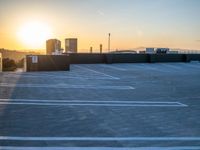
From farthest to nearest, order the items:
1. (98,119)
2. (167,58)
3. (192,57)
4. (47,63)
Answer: (192,57), (167,58), (47,63), (98,119)

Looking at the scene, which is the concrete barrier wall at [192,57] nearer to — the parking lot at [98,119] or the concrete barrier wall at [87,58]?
the concrete barrier wall at [87,58]

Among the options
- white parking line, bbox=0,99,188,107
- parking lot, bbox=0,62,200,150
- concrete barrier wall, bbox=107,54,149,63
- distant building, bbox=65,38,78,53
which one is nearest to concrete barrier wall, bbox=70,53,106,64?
concrete barrier wall, bbox=107,54,149,63

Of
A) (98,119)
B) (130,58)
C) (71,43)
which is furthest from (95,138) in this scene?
(71,43)

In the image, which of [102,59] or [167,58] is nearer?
[102,59]

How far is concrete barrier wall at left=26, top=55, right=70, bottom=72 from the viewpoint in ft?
94.4

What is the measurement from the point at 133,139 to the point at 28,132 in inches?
97.5

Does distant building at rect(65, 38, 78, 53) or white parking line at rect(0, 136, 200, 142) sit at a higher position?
distant building at rect(65, 38, 78, 53)

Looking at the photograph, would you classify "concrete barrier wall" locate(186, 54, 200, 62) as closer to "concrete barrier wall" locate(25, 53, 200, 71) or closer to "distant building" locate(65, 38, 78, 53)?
"concrete barrier wall" locate(25, 53, 200, 71)

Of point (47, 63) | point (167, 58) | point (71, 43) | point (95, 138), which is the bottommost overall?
point (95, 138)

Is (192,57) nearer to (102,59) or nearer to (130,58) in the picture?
(130,58)

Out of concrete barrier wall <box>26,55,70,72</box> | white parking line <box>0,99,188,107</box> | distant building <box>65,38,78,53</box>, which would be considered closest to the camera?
white parking line <box>0,99,188,107</box>

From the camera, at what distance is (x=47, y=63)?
29.2 meters

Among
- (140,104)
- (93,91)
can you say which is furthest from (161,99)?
(93,91)

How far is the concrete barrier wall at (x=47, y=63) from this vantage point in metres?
28.8
